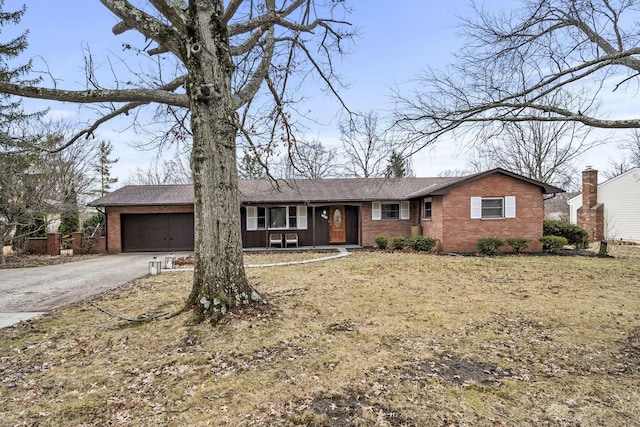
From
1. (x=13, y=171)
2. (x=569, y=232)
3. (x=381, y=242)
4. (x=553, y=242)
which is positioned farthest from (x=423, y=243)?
(x=13, y=171)

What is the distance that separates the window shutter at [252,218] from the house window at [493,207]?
10145mm

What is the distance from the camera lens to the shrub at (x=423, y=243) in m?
15.0

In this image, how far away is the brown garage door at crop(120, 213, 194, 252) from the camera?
1733cm

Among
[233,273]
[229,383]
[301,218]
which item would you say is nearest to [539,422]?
[229,383]

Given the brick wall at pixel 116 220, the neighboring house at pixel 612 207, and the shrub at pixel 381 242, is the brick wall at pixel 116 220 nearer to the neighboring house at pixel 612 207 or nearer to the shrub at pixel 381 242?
the shrub at pixel 381 242

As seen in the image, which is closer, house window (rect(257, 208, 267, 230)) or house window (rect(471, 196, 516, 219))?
house window (rect(471, 196, 516, 219))

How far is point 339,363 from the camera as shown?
386cm

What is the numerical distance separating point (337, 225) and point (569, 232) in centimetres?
1061

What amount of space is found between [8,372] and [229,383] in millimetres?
2491

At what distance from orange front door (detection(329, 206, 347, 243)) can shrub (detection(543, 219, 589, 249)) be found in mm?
9349

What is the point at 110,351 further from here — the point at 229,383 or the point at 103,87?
the point at 103,87

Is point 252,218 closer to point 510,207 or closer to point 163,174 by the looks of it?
point 510,207

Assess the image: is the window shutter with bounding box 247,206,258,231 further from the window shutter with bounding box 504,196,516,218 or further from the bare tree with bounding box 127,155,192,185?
the bare tree with bounding box 127,155,192,185

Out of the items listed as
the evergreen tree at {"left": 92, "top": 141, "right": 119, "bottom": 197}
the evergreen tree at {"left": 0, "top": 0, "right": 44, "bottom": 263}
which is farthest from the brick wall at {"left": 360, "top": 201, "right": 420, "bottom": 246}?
the evergreen tree at {"left": 92, "top": 141, "right": 119, "bottom": 197}
